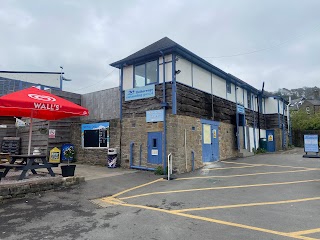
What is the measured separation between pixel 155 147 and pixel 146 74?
392 centimetres

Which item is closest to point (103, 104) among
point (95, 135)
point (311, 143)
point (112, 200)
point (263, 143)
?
point (95, 135)

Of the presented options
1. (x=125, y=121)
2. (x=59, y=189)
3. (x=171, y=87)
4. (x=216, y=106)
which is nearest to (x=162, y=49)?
(x=171, y=87)

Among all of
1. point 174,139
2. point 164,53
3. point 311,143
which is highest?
point 164,53

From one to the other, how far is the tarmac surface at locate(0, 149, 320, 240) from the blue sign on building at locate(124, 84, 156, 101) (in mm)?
4674

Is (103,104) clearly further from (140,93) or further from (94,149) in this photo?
(140,93)

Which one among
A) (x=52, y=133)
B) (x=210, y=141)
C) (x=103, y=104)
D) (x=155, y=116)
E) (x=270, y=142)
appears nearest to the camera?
(x=155, y=116)

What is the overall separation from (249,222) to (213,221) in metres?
0.72

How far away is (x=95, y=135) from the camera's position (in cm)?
1456

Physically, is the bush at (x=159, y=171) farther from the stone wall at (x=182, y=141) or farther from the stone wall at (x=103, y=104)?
the stone wall at (x=103, y=104)

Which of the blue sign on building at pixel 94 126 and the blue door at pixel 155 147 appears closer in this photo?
the blue door at pixel 155 147

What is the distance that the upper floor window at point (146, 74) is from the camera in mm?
12617

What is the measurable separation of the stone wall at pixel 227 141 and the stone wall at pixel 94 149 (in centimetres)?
650

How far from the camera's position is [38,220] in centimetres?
526

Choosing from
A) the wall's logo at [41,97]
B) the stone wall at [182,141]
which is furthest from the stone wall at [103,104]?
the wall's logo at [41,97]
